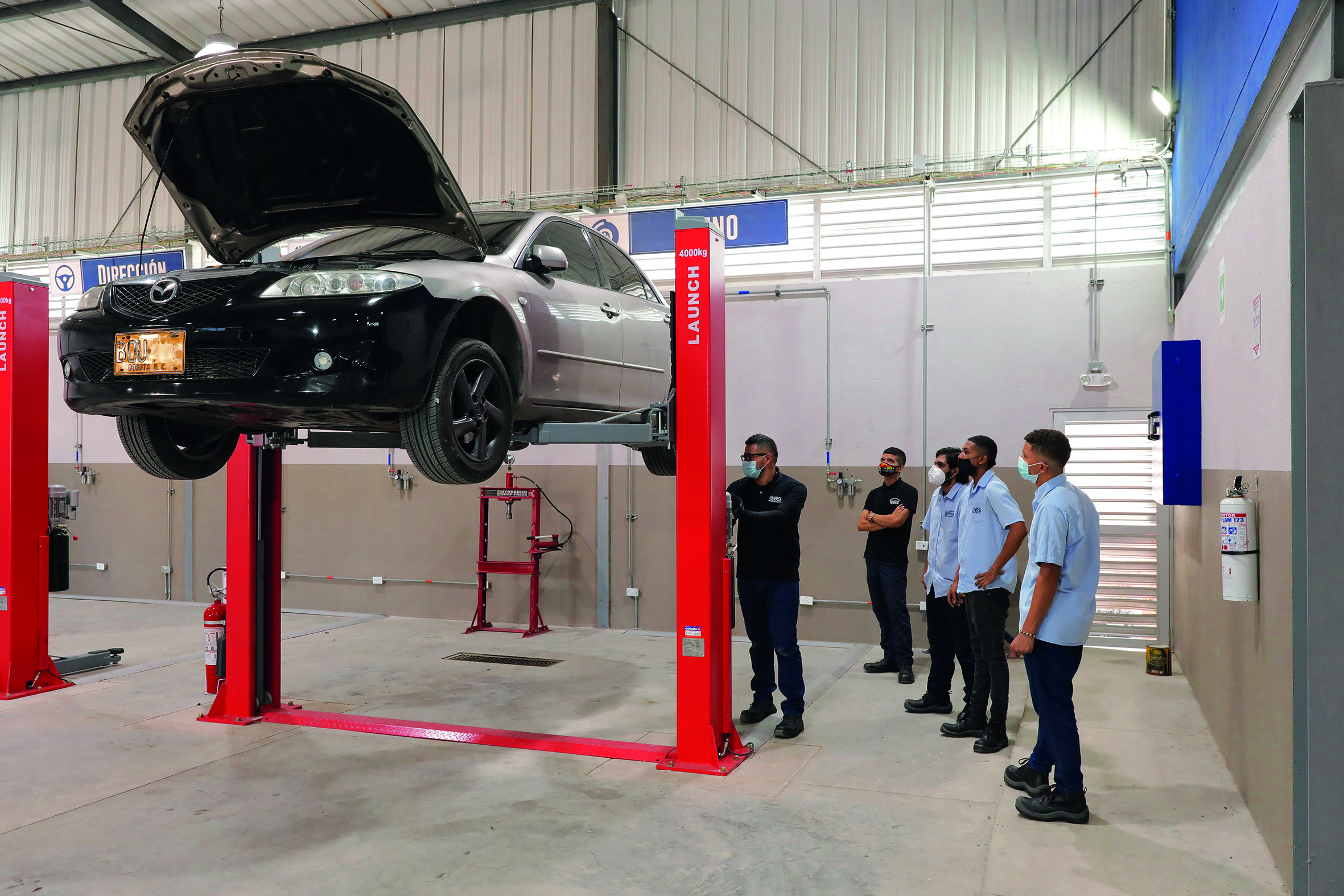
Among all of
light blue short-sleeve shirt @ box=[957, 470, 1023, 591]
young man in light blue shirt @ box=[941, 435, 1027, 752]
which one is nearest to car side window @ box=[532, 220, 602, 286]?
young man in light blue shirt @ box=[941, 435, 1027, 752]

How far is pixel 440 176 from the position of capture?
3.79 meters

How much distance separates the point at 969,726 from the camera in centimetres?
513

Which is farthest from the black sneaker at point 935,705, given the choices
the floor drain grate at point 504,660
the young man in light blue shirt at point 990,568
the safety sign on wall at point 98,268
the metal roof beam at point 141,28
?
the metal roof beam at point 141,28

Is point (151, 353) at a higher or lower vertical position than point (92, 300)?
lower

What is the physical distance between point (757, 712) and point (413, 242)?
10.2ft

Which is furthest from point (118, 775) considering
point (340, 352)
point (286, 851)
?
point (340, 352)

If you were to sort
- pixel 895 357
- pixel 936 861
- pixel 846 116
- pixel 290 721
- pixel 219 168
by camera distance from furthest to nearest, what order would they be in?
pixel 846 116, pixel 895 357, pixel 290 721, pixel 219 168, pixel 936 861

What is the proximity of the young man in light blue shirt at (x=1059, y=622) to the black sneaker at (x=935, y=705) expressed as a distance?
1704mm

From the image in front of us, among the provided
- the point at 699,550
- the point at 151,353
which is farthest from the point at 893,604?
the point at 151,353

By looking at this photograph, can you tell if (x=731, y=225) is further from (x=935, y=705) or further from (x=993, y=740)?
(x=993, y=740)

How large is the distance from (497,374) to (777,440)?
469 centimetres

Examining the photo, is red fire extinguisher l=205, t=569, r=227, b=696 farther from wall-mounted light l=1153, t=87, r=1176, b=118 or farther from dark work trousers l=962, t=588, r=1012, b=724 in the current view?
wall-mounted light l=1153, t=87, r=1176, b=118

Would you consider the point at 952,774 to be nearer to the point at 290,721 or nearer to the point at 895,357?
the point at 290,721

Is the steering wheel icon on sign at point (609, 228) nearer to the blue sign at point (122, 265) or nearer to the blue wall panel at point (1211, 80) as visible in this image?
the blue sign at point (122, 265)
